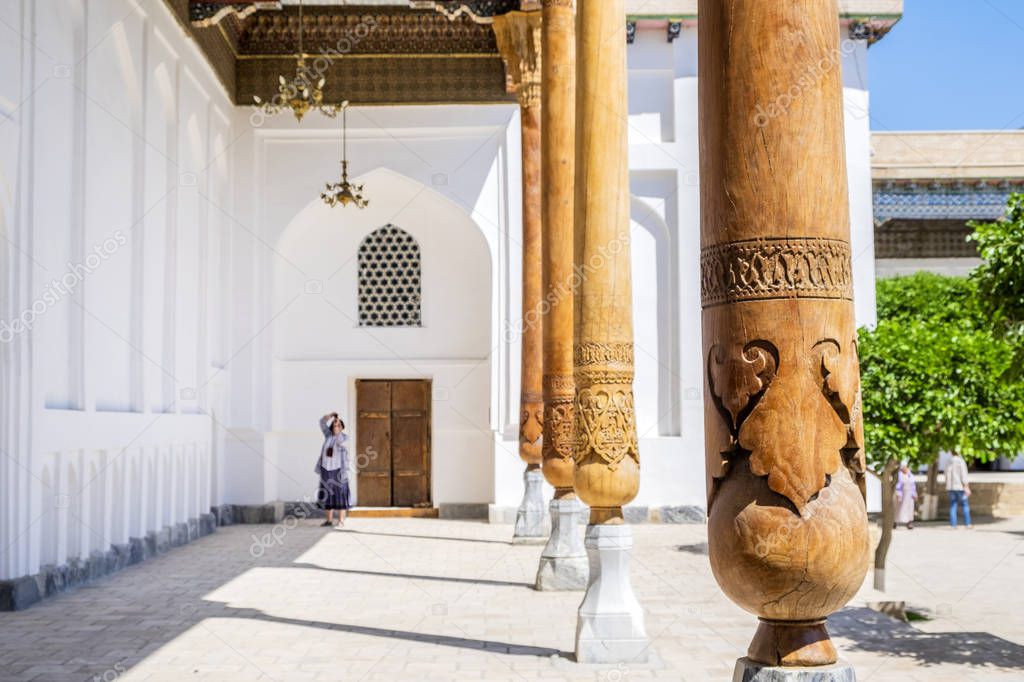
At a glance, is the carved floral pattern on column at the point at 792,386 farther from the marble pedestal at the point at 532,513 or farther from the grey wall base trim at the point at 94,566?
the marble pedestal at the point at 532,513

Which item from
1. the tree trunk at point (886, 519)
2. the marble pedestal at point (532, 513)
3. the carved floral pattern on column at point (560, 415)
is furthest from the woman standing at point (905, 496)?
the carved floral pattern on column at point (560, 415)

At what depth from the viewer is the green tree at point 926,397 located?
1053 cm

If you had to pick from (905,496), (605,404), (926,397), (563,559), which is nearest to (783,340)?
(605,404)

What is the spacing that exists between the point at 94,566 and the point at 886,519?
7.20m

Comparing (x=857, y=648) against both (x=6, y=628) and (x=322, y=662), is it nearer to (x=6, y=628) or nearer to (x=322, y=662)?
(x=322, y=662)

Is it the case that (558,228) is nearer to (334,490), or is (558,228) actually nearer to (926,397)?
(926,397)

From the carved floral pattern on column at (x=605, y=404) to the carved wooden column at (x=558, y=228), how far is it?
166cm

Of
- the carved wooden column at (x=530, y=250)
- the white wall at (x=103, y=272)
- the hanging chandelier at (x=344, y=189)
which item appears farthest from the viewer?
the hanging chandelier at (x=344, y=189)

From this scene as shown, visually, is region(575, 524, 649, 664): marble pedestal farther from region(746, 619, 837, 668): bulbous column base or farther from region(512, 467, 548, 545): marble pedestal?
region(512, 467, 548, 545): marble pedestal

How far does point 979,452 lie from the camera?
11.2 meters

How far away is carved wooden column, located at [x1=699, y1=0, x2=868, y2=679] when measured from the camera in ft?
7.70

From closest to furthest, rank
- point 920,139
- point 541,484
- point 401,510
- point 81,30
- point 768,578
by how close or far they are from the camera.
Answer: point 768,578, point 81,30, point 541,484, point 401,510, point 920,139

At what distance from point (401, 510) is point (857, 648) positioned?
10058 millimetres

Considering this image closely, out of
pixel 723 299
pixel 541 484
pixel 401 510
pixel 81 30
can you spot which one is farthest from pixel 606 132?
pixel 401 510
